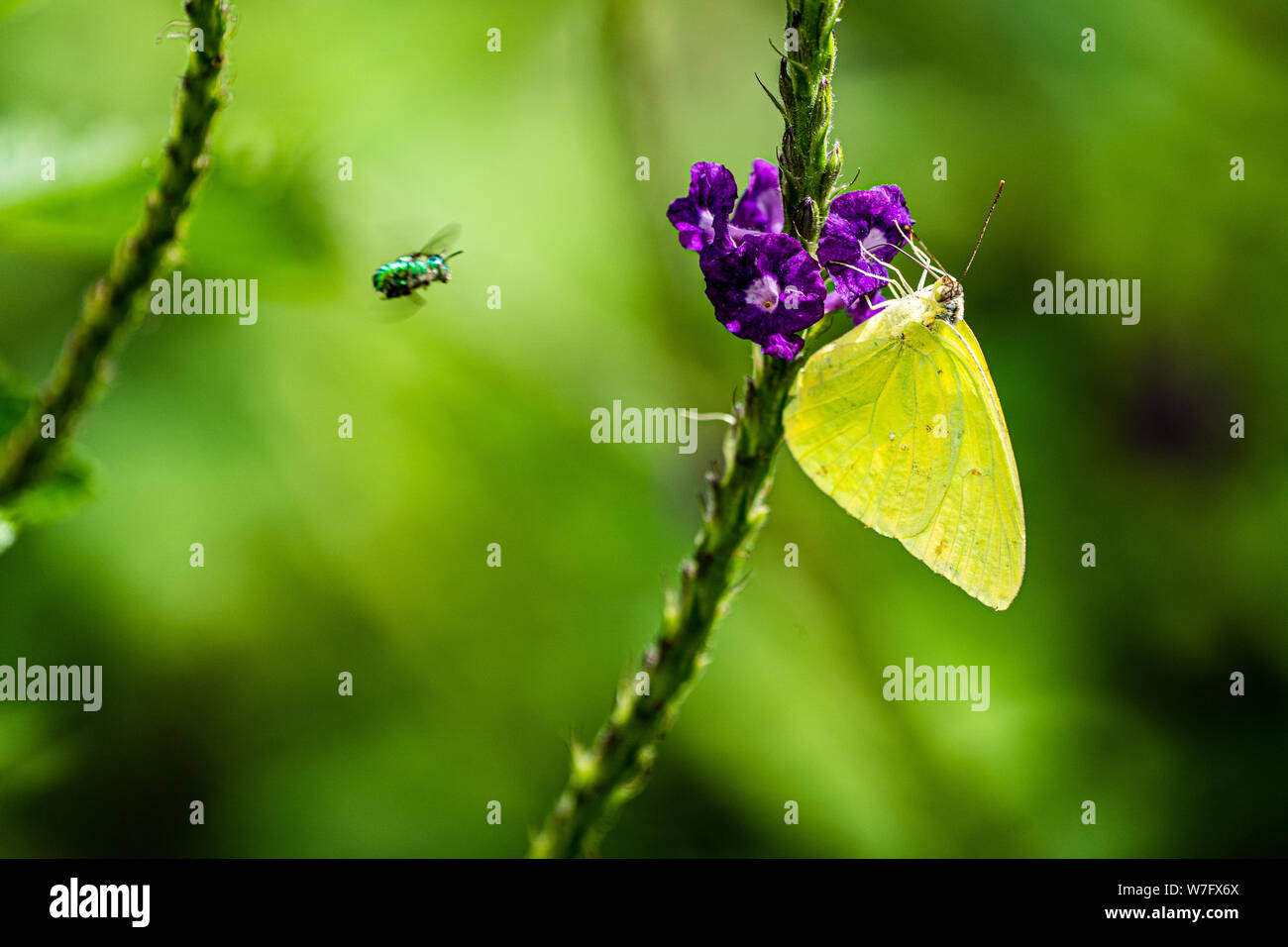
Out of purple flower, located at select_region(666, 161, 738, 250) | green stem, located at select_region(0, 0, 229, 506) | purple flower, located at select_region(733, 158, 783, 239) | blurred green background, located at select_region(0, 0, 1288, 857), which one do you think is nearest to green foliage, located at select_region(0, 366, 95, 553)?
green stem, located at select_region(0, 0, 229, 506)

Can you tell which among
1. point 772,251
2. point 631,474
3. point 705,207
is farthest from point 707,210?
point 631,474

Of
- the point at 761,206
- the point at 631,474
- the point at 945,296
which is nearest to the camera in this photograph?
the point at 761,206

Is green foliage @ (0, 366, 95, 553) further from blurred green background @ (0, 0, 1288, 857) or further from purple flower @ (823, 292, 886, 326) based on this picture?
blurred green background @ (0, 0, 1288, 857)

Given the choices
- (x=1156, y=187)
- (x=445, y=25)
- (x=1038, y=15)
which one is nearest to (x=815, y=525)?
(x=1156, y=187)

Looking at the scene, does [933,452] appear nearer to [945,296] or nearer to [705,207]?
[945,296]
